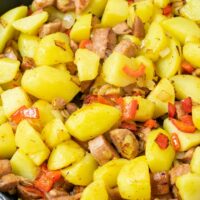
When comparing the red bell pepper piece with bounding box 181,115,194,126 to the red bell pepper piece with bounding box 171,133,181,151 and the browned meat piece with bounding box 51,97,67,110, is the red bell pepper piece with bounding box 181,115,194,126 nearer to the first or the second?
the red bell pepper piece with bounding box 171,133,181,151

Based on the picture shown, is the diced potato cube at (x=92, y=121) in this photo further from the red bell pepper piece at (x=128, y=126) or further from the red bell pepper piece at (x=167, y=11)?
the red bell pepper piece at (x=167, y=11)

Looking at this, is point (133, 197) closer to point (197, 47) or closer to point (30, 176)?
point (30, 176)

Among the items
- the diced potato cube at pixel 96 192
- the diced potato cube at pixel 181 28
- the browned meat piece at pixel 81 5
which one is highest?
the browned meat piece at pixel 81 5

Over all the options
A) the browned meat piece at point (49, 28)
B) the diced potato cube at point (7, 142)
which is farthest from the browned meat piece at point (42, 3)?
the diced potato cube at point (7, 142)

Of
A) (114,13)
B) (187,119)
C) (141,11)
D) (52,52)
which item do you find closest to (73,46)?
(52,52)

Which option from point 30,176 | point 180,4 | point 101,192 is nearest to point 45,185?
point 30,176

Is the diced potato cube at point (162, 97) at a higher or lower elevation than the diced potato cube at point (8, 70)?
lower
